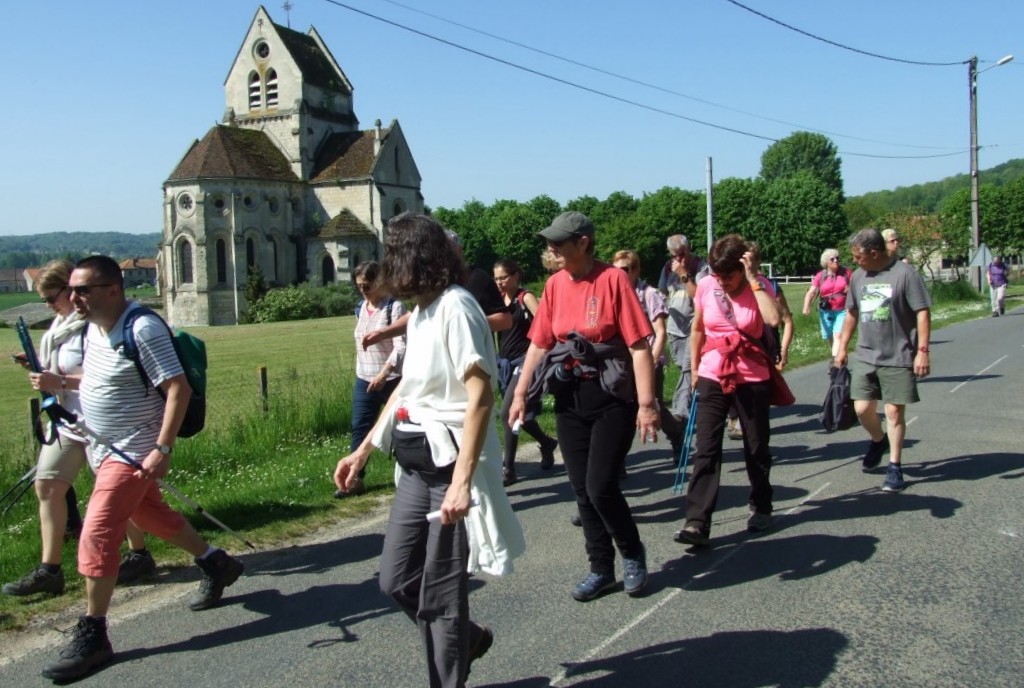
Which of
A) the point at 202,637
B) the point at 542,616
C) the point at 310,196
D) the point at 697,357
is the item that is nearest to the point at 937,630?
the point at 542,616

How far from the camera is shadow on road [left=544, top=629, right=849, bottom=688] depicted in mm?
4055

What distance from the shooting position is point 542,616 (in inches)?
192

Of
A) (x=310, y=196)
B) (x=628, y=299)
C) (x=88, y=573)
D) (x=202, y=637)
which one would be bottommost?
(x=202, y=637)

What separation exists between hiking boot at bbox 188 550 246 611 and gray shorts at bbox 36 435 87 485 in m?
0.93

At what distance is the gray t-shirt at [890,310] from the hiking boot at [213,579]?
4881 millimetres

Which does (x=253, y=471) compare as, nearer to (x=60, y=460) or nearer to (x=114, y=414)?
(x=60, y=460)

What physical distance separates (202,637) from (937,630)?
3.53 meters

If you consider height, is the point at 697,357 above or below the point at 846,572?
above

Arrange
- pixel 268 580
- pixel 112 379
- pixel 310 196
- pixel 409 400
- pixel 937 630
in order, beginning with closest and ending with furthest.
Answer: pixel 409 400 → pixel 937 630 → pixel 112 379 → pixel 268 580 → pixel 310 196

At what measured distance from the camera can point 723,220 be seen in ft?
305

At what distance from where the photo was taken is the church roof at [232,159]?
224 ft

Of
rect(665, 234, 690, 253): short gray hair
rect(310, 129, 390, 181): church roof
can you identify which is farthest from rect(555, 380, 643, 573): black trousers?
rect(310, 129, 390, 181): church roof

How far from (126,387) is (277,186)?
226ft

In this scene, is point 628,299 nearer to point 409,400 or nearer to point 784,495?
point 409,400
